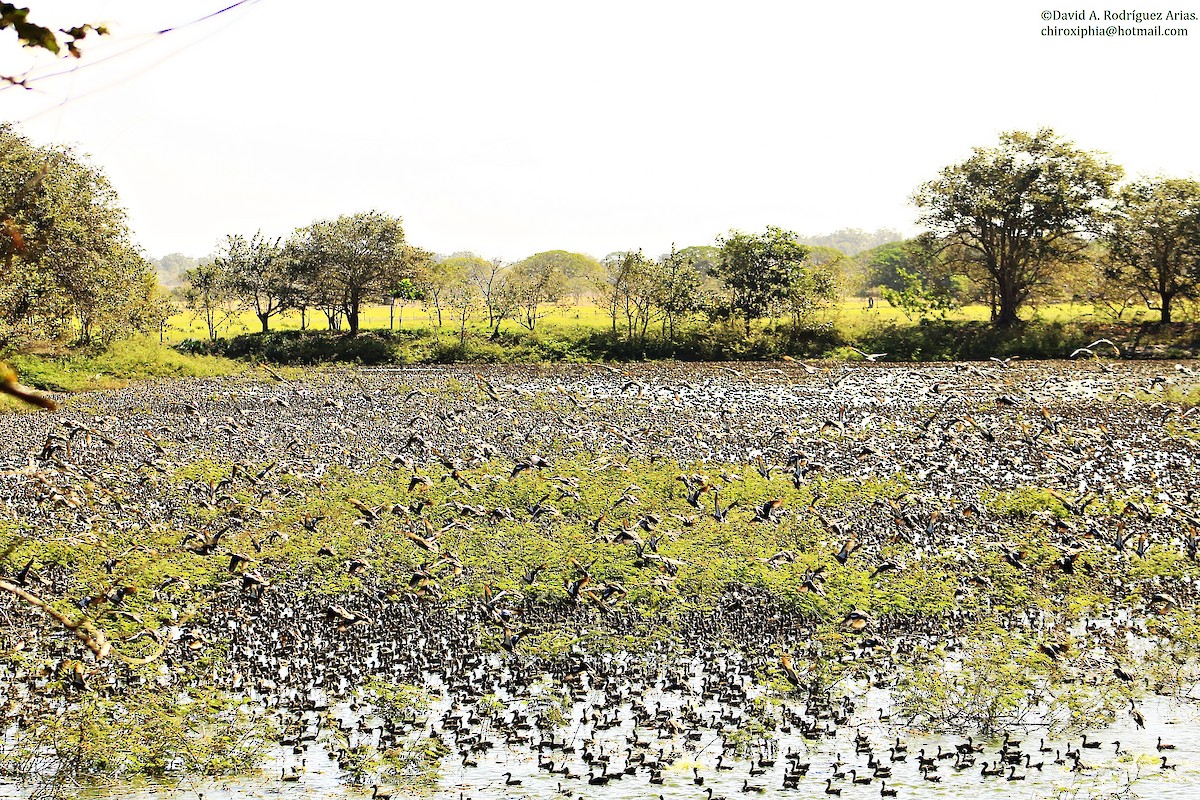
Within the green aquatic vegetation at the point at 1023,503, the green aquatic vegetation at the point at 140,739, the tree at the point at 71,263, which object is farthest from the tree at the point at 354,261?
the green aquatic vegetation at the point at 140,739

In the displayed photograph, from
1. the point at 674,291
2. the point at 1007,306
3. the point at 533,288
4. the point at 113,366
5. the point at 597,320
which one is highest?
the point at 533,288

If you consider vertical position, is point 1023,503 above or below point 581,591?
above

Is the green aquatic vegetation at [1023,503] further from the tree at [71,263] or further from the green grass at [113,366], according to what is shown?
the green grass at [113,366]

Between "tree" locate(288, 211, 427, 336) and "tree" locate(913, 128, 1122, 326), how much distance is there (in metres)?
29.3

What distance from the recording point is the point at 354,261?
60.3 metres

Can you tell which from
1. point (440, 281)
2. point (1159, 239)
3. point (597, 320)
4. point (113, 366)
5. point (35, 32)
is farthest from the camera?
point (597, 320)

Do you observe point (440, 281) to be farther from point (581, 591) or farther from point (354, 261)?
point (581, 591)

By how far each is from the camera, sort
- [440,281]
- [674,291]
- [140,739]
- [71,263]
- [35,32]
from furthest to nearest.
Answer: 1. [440,281]
2. [674,291]
3. [71,263]
4. [140,739]
5. [35,32]

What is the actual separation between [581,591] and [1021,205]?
1907 inches

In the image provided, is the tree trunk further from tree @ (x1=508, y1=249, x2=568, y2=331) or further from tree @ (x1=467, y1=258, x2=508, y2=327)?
tree @ (x1=467, y1=258, x2=508, y2=327)

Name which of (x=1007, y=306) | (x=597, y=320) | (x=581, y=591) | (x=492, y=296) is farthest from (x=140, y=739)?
(x=597, y=320)

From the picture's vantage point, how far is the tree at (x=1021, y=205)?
177 feet

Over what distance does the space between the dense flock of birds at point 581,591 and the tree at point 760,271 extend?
90.3 feet

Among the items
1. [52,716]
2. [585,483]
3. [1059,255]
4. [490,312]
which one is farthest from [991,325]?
[52,716]
